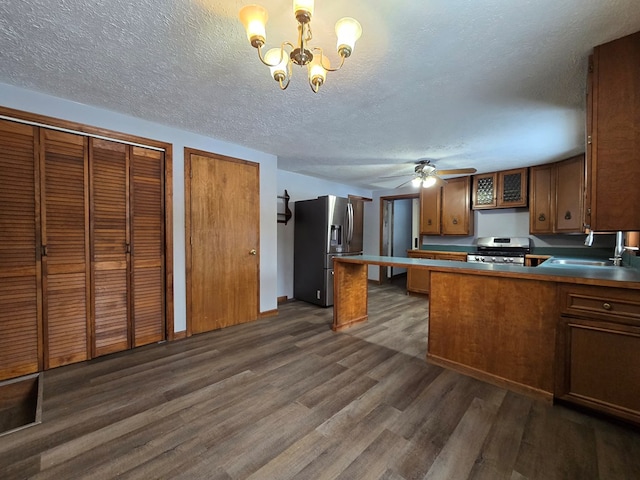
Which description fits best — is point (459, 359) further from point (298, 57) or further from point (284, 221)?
point (284, 221)

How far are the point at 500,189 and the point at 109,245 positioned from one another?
5411 millimetres

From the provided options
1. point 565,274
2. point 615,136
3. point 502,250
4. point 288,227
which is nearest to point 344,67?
point 615,136

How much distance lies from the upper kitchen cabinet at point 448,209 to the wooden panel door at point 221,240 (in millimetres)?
3370

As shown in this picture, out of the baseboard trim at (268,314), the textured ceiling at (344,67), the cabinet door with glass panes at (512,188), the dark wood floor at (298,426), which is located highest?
the textured ceiling at (344,67)

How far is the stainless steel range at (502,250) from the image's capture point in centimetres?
436

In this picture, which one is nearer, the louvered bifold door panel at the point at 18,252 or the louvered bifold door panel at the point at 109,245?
the louvered bifold door panel at the point at 18,252

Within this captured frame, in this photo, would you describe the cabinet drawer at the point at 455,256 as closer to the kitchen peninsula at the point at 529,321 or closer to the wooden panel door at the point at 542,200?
the wooden panel door at the point at 542,200

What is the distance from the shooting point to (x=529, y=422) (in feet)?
5.56

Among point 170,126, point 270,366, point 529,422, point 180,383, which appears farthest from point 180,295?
point 529,422

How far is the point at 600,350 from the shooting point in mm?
1707

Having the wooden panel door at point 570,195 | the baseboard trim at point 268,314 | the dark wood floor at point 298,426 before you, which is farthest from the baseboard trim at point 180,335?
the wooden panel door at point 570,195

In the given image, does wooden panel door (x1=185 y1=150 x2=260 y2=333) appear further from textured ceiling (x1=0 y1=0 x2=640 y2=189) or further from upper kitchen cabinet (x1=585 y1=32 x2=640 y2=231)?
upper kitchen cabinet (x1=585 y1=32 x2=640 y2=231)

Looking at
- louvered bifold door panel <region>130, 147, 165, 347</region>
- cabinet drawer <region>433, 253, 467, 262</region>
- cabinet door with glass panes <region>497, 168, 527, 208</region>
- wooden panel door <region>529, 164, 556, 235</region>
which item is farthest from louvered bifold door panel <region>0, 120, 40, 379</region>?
wooden panel door <region>529, 164, 556, 235</region>

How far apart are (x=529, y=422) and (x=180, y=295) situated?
3193mm
